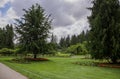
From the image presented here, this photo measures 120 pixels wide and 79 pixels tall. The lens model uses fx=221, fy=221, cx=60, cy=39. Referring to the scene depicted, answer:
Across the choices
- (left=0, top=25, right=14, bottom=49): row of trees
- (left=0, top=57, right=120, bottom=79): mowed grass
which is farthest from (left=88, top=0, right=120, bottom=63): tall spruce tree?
(left=0, top=25, right=14, bottom=49): row of trees

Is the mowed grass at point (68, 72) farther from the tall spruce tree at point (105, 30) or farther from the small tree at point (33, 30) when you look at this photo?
the small tree at point (33, 30)

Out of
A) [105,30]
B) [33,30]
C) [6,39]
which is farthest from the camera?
[6,39]

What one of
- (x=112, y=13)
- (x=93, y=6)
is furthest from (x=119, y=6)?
(x=93, y=6)

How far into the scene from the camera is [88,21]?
102 ft

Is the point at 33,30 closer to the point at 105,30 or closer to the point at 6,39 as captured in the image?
the point at 105,30

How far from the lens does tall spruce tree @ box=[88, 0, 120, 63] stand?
27.3 m

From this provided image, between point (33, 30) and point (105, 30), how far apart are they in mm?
13918

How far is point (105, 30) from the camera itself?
Answer: 27.5 m

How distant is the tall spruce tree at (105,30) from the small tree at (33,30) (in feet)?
36.2

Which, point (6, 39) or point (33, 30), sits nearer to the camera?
point (33, 30)

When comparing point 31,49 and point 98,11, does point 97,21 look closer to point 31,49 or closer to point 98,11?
point 98,11

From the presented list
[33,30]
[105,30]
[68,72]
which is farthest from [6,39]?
[68,72]

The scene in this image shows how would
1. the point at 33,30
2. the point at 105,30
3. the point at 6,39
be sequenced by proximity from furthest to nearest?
the point at 6,39 < the point at 33,30 < the point at 105,30

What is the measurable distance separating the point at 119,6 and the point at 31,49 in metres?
16.1
